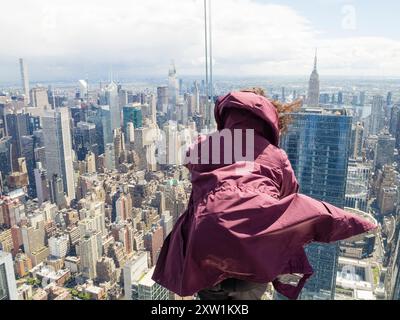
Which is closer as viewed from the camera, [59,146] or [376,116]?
[376,116]

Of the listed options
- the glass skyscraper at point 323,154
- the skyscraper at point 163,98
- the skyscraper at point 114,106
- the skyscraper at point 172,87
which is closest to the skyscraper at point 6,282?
the skyscraper at point 172,87

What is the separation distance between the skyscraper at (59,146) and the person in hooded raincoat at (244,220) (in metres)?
6.22

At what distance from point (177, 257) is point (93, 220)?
503 centimetres

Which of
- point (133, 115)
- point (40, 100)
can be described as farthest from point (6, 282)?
point (40, 100)

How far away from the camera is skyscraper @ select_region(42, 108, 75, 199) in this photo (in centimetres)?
632

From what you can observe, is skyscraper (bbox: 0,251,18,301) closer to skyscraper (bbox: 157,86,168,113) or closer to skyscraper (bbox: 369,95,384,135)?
skyscraper (bbox: 157,86,168,113)

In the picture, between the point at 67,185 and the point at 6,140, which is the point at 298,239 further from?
the point at 6,140

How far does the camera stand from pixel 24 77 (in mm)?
4102

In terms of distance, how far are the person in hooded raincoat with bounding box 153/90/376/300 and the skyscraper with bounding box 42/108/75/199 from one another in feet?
20.4

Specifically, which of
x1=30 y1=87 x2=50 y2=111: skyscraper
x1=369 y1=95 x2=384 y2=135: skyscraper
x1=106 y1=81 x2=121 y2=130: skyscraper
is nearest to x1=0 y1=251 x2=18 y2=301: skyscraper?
x1=369 y1=95 x2=384 y2=135: skyscraper

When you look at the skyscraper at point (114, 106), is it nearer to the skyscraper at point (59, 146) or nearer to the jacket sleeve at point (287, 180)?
the skyscraper at point (59, 146)

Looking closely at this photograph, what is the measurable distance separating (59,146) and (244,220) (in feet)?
22.2

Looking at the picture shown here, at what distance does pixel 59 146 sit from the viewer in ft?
21.7

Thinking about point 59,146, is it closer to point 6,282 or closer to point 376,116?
point 6,282
